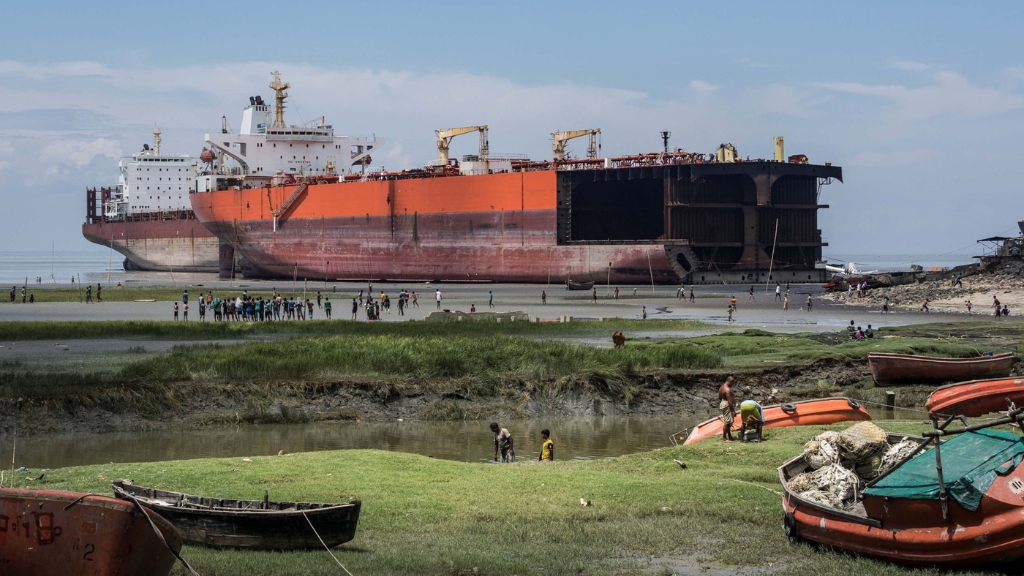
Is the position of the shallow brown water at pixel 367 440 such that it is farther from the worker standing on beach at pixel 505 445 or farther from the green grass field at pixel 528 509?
the green grass field at pixel 528 509

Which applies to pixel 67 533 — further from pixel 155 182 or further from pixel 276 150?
pixel 155 182

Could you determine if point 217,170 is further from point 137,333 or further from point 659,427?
point 659,427

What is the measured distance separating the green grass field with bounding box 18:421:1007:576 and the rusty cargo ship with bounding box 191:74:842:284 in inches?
1639

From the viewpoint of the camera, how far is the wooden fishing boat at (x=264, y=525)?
9211 mm

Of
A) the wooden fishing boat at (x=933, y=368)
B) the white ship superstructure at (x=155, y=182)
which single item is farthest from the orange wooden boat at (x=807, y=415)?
the white ship superstructure at (x=155, y=182)

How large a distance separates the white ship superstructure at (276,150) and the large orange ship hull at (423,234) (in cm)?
488

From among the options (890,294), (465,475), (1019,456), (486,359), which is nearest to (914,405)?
(486,359)

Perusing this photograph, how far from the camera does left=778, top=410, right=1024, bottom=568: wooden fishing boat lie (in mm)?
8328

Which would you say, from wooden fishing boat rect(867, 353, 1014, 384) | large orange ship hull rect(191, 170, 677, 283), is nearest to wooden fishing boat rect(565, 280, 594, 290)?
large orange ship hull rect(191, 170, 677, 283)

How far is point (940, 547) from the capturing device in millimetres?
8633

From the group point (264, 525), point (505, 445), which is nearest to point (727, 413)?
point (505, 445)

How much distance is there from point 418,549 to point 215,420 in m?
10.2

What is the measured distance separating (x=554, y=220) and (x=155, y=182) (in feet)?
183

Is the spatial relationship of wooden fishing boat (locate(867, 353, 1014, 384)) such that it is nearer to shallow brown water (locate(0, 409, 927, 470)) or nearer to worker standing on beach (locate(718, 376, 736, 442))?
shallow brown water (locate(0, 409, 927, 470))
